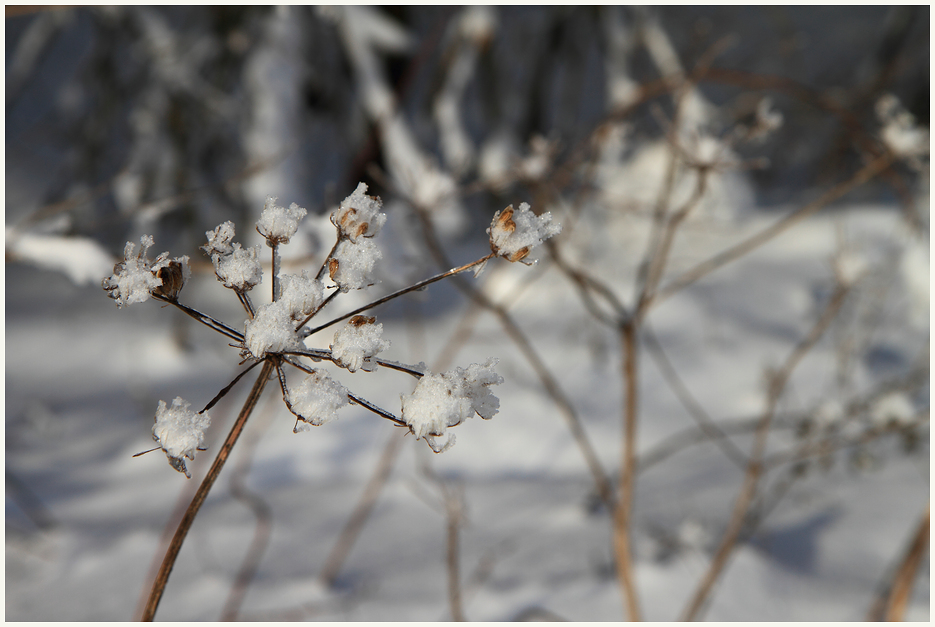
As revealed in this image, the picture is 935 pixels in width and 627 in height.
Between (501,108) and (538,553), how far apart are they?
163 cm

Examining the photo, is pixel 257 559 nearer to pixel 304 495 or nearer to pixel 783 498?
pixel 304 495

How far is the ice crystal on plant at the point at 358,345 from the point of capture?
0.21 metres

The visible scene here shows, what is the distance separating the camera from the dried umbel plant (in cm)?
20

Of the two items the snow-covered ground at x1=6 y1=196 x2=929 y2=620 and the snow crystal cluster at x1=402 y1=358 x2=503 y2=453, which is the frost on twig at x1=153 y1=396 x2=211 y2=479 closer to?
the snow crystal cluster at x1=402 y1=358 x2=503 y2=453

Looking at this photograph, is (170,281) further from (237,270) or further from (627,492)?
(627,492)

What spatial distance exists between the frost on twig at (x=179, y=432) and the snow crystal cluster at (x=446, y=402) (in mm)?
71

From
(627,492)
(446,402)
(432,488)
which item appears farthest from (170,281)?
(432,488)

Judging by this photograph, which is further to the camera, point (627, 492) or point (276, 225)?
point (627, 492)

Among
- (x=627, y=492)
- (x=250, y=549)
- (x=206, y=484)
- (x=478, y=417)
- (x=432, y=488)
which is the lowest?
(x=206, y=484)

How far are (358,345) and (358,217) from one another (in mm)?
51

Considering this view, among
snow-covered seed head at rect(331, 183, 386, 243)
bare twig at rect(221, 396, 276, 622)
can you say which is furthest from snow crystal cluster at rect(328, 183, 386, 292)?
bare twig at rect(221, 396, 276, 622)

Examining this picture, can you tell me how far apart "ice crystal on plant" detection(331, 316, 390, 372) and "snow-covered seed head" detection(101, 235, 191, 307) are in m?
0.06

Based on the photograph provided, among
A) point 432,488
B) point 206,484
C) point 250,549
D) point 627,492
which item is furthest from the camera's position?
point 432,488

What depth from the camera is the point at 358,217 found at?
22 cm
